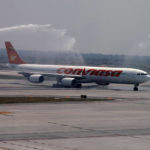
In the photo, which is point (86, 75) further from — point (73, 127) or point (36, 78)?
point (73, 127)

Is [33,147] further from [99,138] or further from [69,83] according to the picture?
[69,83]

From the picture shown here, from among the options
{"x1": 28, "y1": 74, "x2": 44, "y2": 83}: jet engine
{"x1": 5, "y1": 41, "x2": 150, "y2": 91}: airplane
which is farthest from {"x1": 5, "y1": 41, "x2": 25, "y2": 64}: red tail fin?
{"x1": 28, "y1": 74, "x2": 44, "y2": 83}: jet engine

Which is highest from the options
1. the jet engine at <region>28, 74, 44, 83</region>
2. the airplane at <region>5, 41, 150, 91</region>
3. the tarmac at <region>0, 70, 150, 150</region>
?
the tarmac at <region>0, 70, 150, 150</region>

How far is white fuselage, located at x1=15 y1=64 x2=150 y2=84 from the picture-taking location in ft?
250

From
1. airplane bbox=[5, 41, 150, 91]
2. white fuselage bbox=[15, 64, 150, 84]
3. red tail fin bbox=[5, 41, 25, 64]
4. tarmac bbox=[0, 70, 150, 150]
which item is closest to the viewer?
tarmac bbox=[0, 70, 150, 150]

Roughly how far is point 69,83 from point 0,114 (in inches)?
1704

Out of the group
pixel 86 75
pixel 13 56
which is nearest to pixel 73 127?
pixel 86 75

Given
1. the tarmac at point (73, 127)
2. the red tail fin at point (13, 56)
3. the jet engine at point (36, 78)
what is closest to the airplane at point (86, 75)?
the jet engine at point (36, 78)

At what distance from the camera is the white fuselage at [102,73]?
76.3 metres

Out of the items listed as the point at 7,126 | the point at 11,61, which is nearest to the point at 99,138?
the point at 7,126

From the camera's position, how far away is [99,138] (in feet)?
83.3

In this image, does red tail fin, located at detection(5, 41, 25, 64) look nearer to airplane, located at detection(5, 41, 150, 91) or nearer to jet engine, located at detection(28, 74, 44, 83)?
airplane, located at detection(5, 41, 150, 91)

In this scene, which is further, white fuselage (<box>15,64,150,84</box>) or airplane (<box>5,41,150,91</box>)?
airplane (<box>5,41,150,91</box>)

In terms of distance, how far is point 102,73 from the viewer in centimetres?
7900
